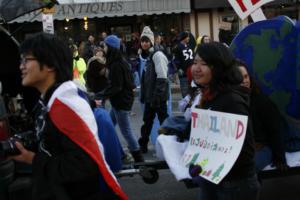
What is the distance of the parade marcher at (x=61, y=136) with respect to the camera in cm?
251

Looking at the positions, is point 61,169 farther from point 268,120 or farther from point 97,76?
point 97,76

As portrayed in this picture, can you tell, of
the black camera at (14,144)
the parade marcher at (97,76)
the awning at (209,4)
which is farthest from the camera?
the awning at (209,4)

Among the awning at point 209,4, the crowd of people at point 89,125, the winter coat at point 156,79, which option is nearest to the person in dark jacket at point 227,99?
the crowd of people at point 89,125

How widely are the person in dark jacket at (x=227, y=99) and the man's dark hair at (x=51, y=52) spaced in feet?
2.94

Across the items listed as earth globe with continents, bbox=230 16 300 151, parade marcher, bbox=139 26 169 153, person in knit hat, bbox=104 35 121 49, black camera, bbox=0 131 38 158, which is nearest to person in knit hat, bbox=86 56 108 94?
person in knit hat, bbox=104 35 121 49

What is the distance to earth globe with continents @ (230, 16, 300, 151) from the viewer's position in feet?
17.6

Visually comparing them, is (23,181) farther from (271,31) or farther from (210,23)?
(210,23)

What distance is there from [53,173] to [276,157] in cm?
257

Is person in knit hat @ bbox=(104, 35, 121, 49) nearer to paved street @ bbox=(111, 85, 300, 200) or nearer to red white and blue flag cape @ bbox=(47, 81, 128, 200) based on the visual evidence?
paved street @ bbox=(111, 85, 300, 200)

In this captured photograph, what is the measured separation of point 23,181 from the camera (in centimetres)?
382

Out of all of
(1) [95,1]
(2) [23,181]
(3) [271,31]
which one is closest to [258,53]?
(3) [271,31]

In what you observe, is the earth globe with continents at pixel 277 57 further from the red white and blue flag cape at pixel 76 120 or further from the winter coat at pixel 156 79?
the red white and blue flag cape at pixel 76 120

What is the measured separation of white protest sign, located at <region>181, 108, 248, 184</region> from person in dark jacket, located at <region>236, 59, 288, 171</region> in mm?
1162

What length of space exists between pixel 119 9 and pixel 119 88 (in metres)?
15.3
